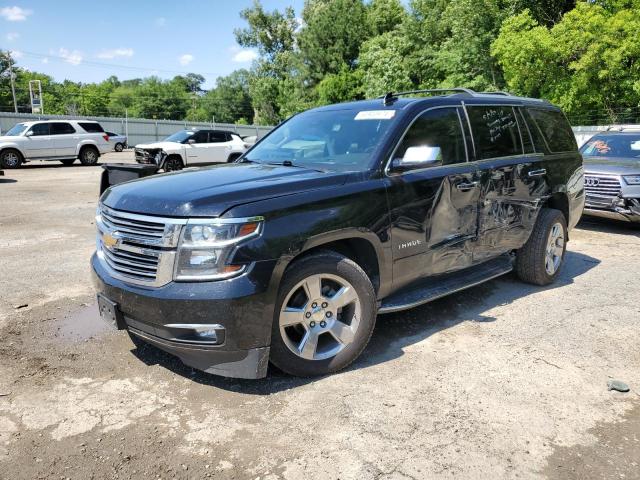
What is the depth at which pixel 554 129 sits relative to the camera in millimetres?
5863

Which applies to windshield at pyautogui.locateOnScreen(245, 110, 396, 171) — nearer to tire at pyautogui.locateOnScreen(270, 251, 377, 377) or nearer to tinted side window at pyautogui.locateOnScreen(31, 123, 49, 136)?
tire at pyautogui.locateOnScreen(270, 251, 377, 377)

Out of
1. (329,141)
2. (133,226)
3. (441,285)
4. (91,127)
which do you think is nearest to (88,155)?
(91,127)

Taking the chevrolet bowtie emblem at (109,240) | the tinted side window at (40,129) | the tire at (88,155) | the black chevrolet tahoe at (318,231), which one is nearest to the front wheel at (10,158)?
the tinted side window at (40,129)

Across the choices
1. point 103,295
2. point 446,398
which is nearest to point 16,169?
point 103,295

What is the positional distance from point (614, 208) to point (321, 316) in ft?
22.5

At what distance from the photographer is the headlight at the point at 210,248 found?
3.05 metres

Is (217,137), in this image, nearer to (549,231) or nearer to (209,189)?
(549,231)

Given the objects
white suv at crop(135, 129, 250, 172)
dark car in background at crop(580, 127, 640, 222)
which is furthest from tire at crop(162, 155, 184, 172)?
dark car in background at crop(580, 127, 640, 222)

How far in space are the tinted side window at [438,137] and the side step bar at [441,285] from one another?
0.99m

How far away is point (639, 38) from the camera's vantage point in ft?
85.4

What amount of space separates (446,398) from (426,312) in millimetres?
1568

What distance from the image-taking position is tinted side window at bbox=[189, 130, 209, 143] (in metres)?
18.7

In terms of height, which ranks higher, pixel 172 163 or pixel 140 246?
pixel 140 246

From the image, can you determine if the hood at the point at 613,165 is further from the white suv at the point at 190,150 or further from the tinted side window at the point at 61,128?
the tinted side window at the point at 61,128
